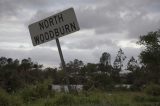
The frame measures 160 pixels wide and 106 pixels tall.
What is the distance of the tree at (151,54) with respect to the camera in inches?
2144

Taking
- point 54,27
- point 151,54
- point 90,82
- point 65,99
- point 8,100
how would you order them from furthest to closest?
1. point 151,54
2. point 90,82
3. point 8,100
4. point 65,99
5. point 54,27

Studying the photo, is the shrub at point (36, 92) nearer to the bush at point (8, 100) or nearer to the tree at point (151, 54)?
the bush at point (8, 100)

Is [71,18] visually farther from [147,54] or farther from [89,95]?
[147,54]

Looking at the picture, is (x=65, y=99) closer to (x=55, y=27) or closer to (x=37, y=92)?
(x=37, y=92)

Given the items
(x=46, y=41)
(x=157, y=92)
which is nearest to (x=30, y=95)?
(x=46, y=41)

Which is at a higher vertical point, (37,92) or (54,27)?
(54,27)

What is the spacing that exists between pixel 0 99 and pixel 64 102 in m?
1.59

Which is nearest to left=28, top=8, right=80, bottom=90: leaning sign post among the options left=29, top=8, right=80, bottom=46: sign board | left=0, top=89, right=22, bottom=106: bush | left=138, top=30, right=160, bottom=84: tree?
left=29, top=8, right=80, bottom=46: sign board

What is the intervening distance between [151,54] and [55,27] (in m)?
47.6

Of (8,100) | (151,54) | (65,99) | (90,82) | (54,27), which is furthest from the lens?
(151,54)

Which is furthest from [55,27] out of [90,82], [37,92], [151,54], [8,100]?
[151,54]

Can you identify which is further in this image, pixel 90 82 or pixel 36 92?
pixel 90 82

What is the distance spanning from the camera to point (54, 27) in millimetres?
8133

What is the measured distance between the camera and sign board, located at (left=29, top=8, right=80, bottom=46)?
8023 mm
